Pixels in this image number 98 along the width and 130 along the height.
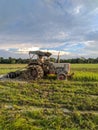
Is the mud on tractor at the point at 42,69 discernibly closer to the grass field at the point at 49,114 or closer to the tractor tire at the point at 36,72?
the tractor tire at the point at 36,72

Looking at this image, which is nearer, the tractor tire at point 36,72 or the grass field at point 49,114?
the grass field at point 49,114

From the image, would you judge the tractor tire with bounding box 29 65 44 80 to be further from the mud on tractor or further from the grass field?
the grass field

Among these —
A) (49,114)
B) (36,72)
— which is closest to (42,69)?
(36,72)

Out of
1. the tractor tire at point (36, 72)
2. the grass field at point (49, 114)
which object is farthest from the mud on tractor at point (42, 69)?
the grass field at point (49, 114)

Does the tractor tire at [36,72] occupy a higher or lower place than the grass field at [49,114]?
higher

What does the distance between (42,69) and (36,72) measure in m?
0.75

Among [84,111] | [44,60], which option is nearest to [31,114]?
[84,111]

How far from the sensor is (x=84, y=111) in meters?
7.43

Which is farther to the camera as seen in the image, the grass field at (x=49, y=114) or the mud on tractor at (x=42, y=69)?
the mud on tractor at (x=42, y=69)

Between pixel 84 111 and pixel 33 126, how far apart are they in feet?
Result: 7.08

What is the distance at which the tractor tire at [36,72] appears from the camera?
54.5 feet

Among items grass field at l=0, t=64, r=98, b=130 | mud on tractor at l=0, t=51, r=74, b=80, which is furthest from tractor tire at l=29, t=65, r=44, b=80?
grass field at l=0, t=64, r=98, b=130

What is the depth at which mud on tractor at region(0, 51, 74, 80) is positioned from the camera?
1669 centimetres

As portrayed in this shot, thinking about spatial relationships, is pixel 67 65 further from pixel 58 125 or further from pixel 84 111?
pixel 58 125
